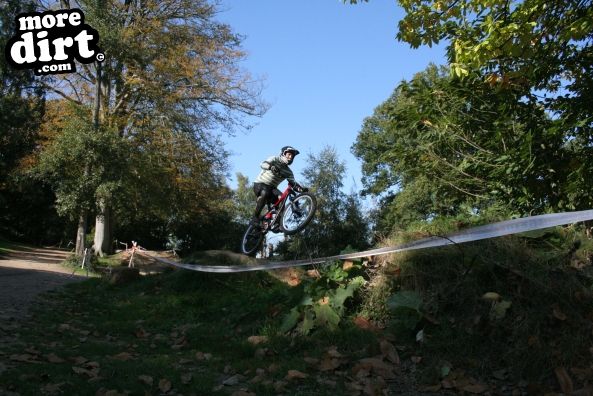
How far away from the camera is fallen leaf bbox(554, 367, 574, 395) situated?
12.0 feet

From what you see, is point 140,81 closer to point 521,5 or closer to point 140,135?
point 140,135

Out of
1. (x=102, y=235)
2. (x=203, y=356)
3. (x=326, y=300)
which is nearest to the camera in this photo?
(x=203, y=356)

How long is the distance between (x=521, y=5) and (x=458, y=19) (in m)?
1.06

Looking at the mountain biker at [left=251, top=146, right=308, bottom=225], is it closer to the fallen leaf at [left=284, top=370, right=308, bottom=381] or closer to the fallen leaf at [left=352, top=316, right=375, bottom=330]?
the fallen leaf at [left=352, top=316, right=375, bottom=330]

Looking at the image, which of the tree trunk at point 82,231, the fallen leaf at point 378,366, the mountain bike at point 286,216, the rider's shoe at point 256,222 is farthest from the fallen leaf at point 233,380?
Result: the tree trunk at point 82,231

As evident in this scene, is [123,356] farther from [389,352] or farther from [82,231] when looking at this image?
[82,231]

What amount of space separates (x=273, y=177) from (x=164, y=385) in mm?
5522

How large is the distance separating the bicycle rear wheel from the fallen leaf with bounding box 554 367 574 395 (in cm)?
658

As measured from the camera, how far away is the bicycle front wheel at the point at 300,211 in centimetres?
863

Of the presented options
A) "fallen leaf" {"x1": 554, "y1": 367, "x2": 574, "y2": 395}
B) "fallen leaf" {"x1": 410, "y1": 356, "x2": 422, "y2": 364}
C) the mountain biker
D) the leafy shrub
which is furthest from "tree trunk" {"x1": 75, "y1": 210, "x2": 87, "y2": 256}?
"fallen leaf" {"x1": 554, "y1": 367, "x2": 574, "y2": 395}

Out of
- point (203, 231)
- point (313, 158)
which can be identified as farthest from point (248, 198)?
point (313, 158)

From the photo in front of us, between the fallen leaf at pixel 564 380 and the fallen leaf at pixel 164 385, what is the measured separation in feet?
9.52

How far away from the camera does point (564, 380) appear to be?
12.2 feet

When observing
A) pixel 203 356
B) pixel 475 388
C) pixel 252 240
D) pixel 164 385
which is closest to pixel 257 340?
pixel 203 356
